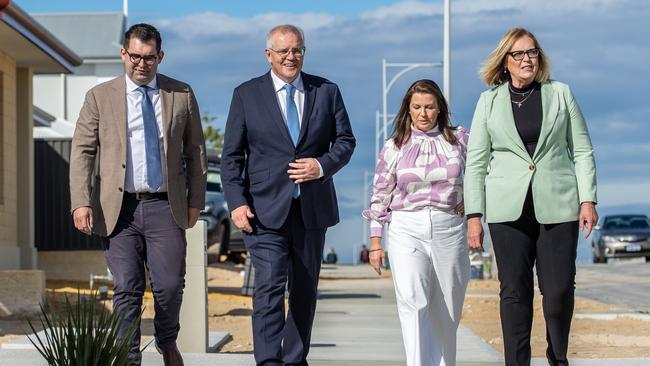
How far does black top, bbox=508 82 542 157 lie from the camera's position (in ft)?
24.5

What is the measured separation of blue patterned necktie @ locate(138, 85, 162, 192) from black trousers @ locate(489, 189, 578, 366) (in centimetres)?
188

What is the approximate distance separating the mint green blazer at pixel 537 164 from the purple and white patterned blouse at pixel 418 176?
244 millimetres

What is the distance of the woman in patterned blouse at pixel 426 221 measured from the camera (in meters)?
7.75

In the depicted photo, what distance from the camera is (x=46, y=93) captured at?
112 ft

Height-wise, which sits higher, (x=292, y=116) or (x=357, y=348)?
(x=292, y=116)

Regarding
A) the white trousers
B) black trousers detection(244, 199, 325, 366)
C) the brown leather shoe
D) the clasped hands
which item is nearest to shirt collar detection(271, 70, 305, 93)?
the clasped hands

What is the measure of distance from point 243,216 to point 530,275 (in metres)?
1.63

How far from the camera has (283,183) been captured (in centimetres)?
785

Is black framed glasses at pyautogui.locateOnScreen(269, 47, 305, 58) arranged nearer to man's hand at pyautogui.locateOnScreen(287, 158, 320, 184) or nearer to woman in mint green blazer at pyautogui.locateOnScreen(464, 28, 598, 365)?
man's hand at pyautogui.locateOnScreen(287, 158, 320, 184)

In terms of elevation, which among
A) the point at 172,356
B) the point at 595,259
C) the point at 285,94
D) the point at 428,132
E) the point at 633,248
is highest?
the point at 285,94

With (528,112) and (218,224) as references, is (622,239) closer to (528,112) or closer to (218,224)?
(218,224)

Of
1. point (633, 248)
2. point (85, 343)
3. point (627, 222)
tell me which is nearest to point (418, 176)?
point (85, 343)

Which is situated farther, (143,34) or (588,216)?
(143,34)

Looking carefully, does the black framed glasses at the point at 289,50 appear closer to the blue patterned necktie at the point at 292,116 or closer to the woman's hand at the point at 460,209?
the blue patterned necktie at the point at 292,116
